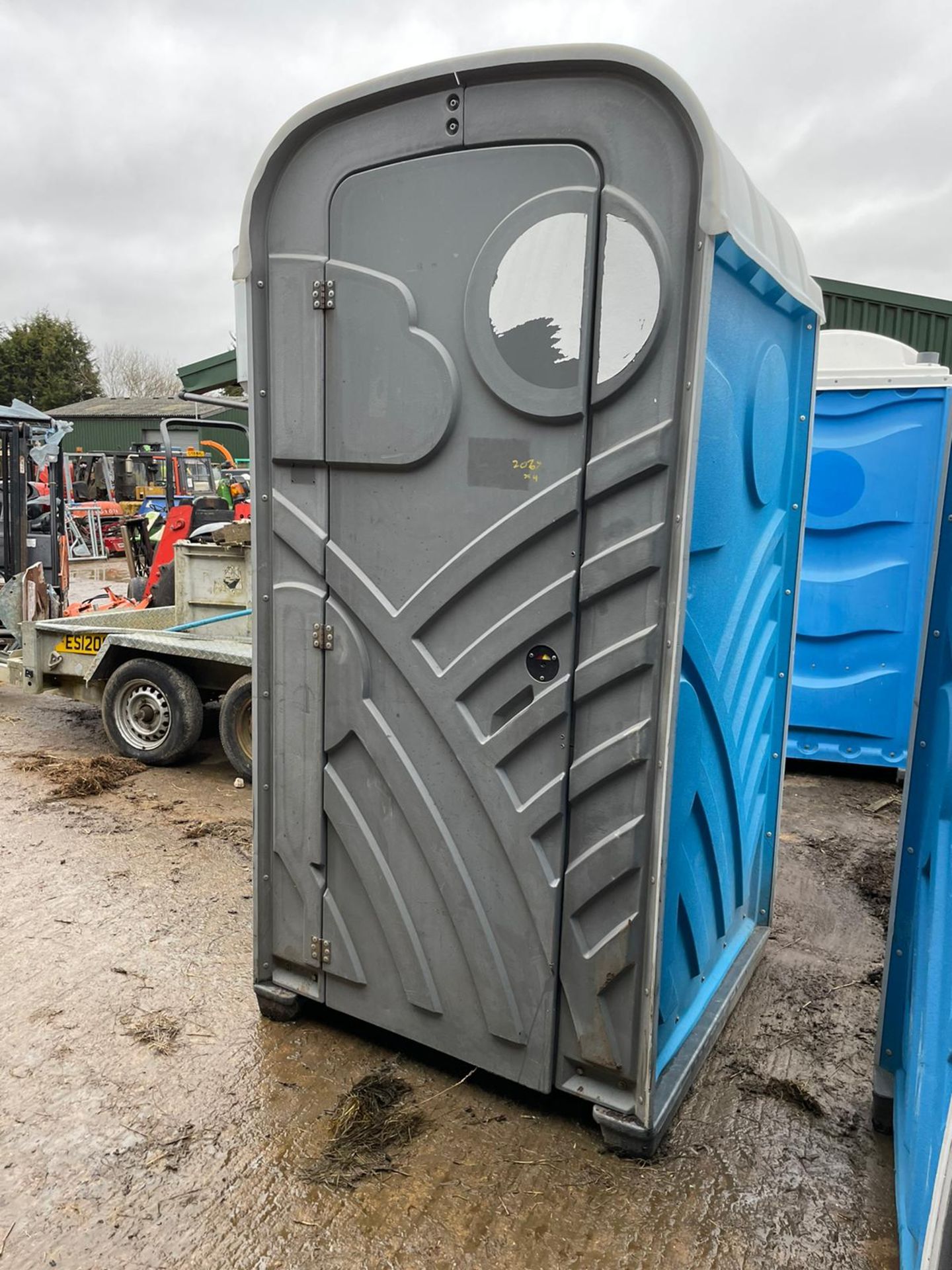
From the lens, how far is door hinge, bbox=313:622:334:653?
8.55 ft

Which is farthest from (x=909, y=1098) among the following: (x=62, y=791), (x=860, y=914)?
(x=62, y=791)

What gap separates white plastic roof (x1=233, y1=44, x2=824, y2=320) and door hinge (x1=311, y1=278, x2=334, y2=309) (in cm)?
23

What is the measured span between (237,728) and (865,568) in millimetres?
3860

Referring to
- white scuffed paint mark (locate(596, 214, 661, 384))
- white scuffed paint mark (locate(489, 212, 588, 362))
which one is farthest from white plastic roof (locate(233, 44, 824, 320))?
white scuffed paint mark (locate(489, 212, 588, 362))

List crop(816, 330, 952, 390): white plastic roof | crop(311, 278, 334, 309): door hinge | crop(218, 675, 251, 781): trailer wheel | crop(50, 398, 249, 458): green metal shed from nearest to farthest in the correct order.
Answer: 1. crop(311, 278, 334, 309): door hinge
2. crop(816, 330, 952, 390): white plastic roof
3. crop(218, 675, 251, 781): trailer wheel
4. crop(50, 398, 249, 458): green metal shed

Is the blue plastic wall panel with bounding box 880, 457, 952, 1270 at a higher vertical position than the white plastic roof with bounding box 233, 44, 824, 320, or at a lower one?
lower

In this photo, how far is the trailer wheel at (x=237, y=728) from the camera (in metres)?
5.46

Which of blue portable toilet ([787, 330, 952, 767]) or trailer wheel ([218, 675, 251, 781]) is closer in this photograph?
blue portable toilet ([787, 330, 952, 767])

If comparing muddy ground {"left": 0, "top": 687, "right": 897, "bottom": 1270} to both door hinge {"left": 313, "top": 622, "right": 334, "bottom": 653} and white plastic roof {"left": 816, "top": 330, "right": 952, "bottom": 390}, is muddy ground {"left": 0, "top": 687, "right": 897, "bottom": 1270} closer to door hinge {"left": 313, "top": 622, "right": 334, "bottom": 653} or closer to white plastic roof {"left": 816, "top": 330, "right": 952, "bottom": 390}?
door hinge {"left": 313, "top": 622, "right": 334, "bottom": 653}

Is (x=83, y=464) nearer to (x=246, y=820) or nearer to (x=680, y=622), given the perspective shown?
(x=246, y=820)

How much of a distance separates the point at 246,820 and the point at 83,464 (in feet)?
74.9

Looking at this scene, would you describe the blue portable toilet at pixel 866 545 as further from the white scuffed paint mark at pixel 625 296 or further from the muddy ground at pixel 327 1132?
the white scuffed paint mark at pixel 625 296

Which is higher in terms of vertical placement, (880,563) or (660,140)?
(660,140)

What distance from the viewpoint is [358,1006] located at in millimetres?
2770
